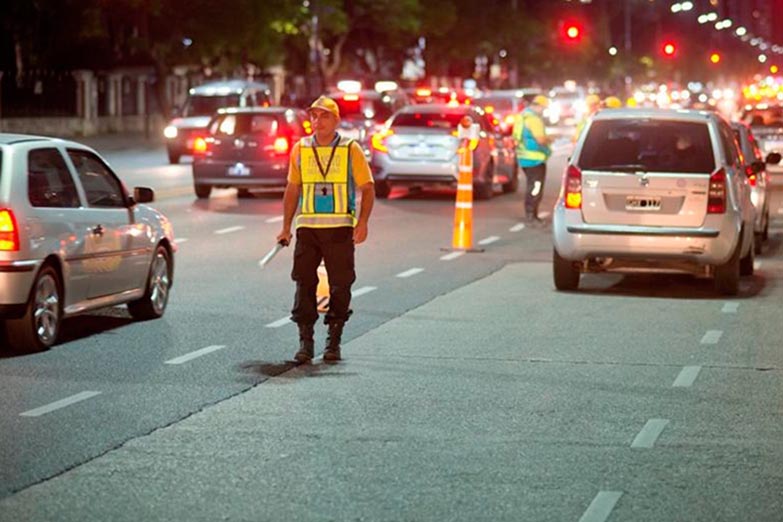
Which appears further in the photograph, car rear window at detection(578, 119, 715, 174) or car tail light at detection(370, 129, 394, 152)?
car tail light at detection(370, 129, 394, 152)

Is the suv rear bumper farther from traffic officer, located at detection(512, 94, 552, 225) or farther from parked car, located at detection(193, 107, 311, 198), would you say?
parked car, located at detection(193, 107, 311, 198)

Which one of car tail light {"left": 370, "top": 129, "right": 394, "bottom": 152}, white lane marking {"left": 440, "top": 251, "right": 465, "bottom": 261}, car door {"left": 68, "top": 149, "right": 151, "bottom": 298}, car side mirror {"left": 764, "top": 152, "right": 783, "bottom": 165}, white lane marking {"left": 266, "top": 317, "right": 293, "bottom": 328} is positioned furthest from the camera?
car tail light {"left": 370, "top": 129, "right": 394, "bottom": 152}

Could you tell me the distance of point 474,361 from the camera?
13.0 m

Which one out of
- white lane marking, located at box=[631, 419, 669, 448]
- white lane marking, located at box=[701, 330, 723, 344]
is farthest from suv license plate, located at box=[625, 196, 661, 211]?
white lane marking, located at box=[631, 419, 669, 448]

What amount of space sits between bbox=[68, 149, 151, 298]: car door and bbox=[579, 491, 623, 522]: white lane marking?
627cm

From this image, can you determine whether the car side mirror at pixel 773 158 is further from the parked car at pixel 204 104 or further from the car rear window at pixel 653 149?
the parked car at pixel 204 104

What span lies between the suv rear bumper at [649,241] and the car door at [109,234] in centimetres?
414

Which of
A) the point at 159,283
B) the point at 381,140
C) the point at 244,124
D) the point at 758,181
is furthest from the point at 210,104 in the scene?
the point at 159,283

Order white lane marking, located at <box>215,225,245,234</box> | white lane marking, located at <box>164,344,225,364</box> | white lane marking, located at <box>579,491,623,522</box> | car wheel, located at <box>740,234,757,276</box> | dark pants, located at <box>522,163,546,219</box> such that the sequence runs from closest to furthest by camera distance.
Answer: white lane marking, located at <box>579,491,623,522</box> → white lane marking, located at <box>164,344,225,364</box> → car wheel, located at <box>740,234,757,276</box> → white lane marking, located at <box>215,225,245,234</box> → dark pants, located at <box>522,163,546,219</box>

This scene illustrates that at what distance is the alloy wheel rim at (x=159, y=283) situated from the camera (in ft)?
50.1

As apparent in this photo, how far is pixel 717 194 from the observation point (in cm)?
1734

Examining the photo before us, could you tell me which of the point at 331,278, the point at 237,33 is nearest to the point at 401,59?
the point at 237,33

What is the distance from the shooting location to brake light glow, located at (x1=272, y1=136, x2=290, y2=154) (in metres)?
31.3

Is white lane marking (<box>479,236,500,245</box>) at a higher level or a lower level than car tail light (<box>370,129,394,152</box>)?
lower
